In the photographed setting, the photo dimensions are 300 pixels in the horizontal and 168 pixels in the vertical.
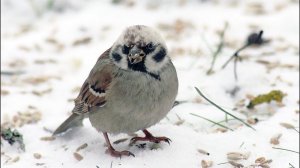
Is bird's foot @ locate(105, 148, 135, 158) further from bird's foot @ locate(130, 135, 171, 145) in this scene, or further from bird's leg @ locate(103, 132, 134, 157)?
bird's foot @ locate(130, 135, 171, 145)

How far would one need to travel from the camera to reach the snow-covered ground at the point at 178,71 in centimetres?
337

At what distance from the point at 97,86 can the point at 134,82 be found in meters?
0.29

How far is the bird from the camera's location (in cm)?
295

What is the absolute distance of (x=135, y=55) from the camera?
290cm

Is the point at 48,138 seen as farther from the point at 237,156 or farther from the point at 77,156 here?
the point at 237,156

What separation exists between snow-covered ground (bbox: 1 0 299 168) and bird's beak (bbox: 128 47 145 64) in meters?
0.53

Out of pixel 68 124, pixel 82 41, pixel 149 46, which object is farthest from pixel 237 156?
pixel 82 41

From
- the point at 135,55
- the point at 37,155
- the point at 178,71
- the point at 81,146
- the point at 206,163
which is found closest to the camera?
the point at 135,55

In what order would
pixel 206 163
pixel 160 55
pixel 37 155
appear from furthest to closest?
pixel 37 155
pixel 206 163
pixel 160 55

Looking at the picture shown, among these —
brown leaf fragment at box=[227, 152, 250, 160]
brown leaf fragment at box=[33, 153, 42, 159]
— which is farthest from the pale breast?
brown leaf fragment at box=[33, 153, 42, 159]

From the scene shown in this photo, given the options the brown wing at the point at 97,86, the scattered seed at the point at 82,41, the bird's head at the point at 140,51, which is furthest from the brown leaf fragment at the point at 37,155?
the scattered seed at the point at 82,41

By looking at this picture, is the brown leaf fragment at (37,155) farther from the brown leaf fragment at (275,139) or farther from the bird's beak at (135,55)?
the brown leaf fragment at (275,139)

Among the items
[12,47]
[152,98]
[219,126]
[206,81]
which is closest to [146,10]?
[12,47]

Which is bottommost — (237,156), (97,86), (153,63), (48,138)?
(48,138)
